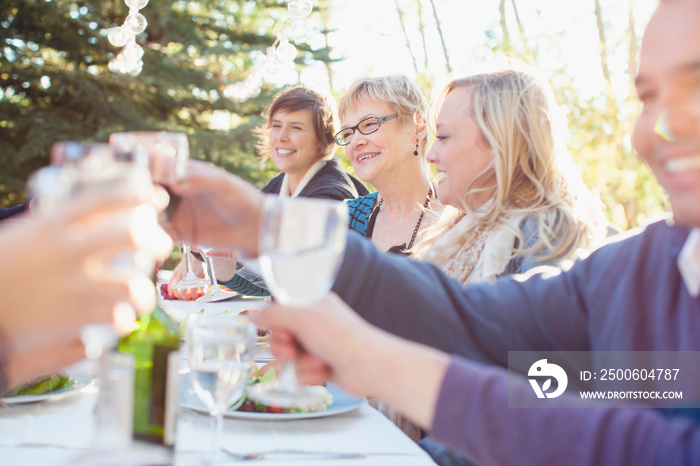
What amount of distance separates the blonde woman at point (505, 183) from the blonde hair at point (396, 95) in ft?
3.54

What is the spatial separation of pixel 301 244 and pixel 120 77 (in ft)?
36.1

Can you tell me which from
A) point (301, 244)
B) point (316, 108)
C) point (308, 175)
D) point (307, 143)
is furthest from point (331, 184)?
point (301, 244)

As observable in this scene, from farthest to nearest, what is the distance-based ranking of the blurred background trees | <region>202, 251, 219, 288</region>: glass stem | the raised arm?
the blurred background trees
<region>202, 251, 219, 288</region>: glass stem
the raised arm

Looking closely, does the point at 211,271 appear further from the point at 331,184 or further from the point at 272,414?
the point at 272,414

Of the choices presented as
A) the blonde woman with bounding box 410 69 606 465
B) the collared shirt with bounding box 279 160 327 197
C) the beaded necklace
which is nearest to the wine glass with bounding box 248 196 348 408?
the blonde woman with bounding box 410 69 606 465

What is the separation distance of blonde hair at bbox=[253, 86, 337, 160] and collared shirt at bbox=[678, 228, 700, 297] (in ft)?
11.8

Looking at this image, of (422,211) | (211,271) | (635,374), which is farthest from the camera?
(422,211)

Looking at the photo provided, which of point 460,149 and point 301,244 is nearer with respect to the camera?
point 301,244

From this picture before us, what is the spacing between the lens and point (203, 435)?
1.24 meters

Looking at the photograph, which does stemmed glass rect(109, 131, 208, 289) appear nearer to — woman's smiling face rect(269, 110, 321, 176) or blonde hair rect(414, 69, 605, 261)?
blonde hair rect(414, 69, 605, 261)

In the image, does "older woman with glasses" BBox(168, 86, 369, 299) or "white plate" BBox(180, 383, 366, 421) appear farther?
"older woman with glasses" BBox(168, 86, 369, 299)

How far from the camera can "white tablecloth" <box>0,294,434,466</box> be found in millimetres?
1130

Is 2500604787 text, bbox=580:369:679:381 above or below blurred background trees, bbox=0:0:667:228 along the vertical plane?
below

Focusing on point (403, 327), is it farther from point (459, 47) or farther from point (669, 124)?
point (459, 47)
